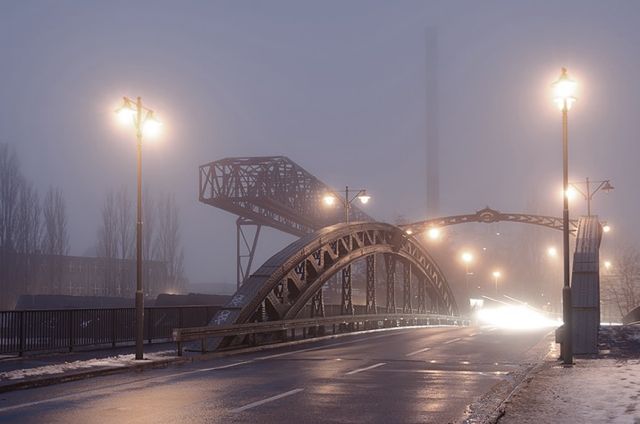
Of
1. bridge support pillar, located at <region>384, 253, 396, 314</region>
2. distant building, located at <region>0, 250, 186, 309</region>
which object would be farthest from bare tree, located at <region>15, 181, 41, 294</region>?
bridge support pillar, located at <region>384, 253, 396, 314</region>

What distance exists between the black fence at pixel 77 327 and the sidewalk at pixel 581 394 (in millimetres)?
12722

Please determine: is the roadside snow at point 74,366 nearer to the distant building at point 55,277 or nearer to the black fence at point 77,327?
the black fence at point 77,327

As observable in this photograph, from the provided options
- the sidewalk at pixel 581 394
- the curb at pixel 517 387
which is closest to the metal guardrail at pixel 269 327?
the curb at pixel 517 387

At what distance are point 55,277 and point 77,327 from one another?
53.7 metres

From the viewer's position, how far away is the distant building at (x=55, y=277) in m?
65.0

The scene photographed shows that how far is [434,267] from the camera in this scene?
49.8 metres

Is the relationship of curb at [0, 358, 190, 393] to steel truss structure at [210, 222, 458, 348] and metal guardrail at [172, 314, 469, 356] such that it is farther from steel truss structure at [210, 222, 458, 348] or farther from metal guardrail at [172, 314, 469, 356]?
steel truss structure at [210, 222, 458, 348]

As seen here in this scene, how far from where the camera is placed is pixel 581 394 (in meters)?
11.6

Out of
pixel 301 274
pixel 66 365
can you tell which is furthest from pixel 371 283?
pixel 66 365

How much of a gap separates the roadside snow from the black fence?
7.99ft

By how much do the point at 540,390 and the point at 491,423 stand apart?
11.4ft

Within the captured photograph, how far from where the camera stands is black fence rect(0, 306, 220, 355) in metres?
19.0

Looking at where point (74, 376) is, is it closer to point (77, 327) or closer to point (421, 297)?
point (77, 327)

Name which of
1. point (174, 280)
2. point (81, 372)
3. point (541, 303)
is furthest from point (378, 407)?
point (541, 303)
